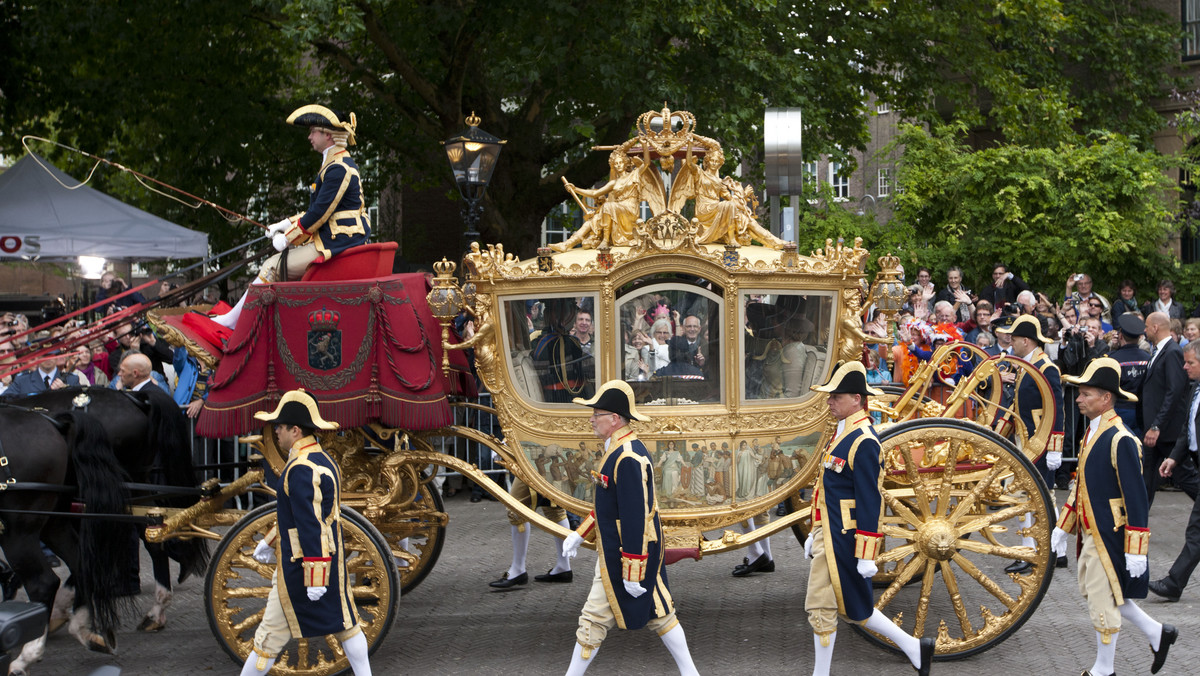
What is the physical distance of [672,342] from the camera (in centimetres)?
699

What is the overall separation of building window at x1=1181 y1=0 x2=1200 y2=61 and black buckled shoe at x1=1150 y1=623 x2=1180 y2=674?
18719 millimetres

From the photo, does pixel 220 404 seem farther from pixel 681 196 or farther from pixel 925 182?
pixel 925 182

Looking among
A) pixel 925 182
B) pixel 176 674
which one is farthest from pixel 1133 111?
pixel 176 674

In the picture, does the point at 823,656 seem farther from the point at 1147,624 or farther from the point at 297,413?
the point at 297,413

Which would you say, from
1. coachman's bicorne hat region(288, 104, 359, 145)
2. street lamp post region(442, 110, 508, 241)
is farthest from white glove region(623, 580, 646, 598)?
street lamp post region(442, 110, 508, 241)

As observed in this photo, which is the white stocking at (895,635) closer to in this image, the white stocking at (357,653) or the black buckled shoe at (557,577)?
the white stocking at (357,653)

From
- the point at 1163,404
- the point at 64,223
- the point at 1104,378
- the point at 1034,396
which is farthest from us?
the point at 64,223

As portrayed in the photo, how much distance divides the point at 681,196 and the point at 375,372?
2.18 m

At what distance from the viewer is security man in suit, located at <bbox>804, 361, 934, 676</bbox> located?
593 cm

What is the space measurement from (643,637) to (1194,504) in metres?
4.05

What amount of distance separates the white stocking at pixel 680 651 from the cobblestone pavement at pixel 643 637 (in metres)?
0.78

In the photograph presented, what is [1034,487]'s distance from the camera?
6.67m

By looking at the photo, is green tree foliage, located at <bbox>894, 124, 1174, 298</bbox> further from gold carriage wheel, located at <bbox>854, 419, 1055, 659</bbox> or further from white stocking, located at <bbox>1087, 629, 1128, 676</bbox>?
white stocking, located at <bbox>1087, 629, 1128, 676</bbox>

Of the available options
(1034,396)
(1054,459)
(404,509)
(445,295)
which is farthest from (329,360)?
(1034,396)
